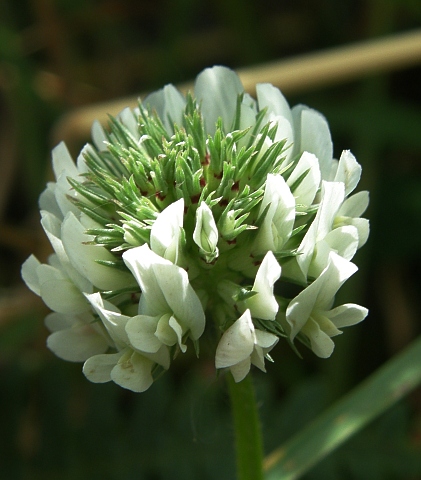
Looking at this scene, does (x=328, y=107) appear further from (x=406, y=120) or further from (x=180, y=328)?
(x=180, y=328)

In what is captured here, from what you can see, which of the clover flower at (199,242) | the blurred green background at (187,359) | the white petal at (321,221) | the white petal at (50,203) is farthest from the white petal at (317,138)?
the blurred green background at (187,359)

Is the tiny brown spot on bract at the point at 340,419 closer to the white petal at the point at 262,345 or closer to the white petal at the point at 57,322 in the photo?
the white petal at the point at 262,345

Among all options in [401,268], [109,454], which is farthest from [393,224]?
[109,454]

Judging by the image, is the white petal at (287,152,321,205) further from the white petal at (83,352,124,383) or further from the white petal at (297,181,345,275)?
the white petal at (83,352,124,383)

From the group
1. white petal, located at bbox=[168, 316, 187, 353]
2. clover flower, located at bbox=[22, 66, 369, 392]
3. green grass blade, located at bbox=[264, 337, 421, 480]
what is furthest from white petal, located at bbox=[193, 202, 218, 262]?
green grass blade, located at bbox=[264, 337, 421, 480]

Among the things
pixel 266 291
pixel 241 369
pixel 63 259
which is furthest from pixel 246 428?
pixel 63 259

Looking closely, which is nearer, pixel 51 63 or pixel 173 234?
pixel 173 234

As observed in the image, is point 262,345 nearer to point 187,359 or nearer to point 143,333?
point 143,333

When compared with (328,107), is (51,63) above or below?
above
